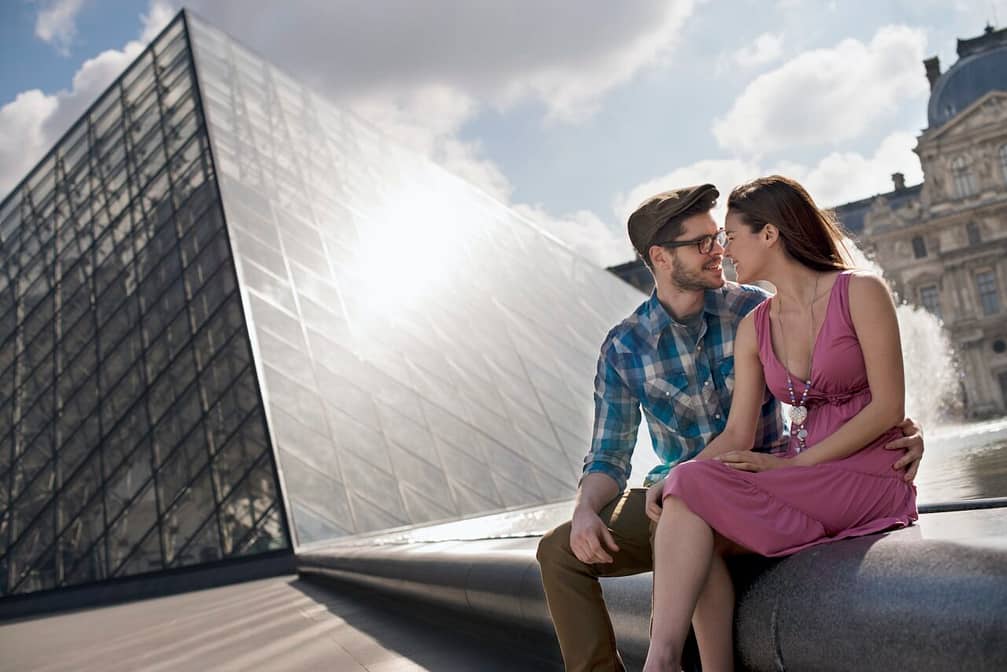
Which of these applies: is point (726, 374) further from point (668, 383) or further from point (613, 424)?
point (613, 424)

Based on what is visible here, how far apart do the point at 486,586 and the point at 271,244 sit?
1145 cm

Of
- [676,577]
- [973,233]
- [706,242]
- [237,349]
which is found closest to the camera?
[676,577]

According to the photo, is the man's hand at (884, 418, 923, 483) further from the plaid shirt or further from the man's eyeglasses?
the man's eyeglasses

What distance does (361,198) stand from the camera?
725 inches

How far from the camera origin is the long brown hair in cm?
253

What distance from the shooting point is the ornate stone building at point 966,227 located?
44.5 meters

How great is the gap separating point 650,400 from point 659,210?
1.72 feet

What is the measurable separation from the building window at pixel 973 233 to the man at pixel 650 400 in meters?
46.6

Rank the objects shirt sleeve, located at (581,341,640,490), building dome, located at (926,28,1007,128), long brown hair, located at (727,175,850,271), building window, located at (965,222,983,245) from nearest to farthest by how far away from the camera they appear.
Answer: long brown hair, located at (727,175,850,271) → shirt sleeve, located at (581,341,640,490) → building window, located at (965,222,983,245) → building dome, located at (926,28,1007,128)

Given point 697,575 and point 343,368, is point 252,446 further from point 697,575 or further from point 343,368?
point 697,575

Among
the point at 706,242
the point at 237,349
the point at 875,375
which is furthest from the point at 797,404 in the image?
the point at 237,349

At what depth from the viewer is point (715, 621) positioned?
2.34 meters

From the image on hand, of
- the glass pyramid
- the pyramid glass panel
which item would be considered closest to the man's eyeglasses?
the glass pyramid

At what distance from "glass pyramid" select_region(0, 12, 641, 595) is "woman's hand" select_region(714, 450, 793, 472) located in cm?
951
